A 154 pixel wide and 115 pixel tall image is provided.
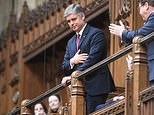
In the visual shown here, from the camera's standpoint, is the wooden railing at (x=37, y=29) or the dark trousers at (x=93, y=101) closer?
the dark trousers at (x=93, y=101)

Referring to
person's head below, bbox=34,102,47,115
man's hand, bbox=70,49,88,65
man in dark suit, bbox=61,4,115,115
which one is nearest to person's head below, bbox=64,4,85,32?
man in dark suit, bbox=61,4,115,115

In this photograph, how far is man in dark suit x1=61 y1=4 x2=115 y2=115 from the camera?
31.7 feet

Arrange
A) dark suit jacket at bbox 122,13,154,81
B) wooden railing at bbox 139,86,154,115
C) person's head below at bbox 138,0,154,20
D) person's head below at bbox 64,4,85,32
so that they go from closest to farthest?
wooden railing at bbox 139,86,154,115, dark suit jacket at bbox 122,13,154,81, person's head below at bbox 138,0,154,20, person's head below at bbox 64,4,85,32

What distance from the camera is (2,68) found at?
1773cm

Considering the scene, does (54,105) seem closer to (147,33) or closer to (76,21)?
(76,21)

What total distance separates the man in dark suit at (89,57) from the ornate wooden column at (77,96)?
0.19ft

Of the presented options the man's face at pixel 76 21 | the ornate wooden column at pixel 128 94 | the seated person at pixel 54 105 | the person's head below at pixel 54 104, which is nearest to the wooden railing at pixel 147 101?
the ornate wooden column at pixel 128 94

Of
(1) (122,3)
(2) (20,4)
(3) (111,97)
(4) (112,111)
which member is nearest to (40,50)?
(2) (20,4)

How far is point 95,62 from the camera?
9.79m

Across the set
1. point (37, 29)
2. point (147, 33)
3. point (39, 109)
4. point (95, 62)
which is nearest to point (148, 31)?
point (147, 33)

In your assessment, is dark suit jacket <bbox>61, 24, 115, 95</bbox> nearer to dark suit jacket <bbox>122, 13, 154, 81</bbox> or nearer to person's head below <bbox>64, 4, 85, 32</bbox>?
person's head below <bbox>64, 4, 85, 32</bbox>

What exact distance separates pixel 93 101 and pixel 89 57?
51cm

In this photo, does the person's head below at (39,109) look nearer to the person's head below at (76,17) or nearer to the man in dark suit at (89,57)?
→ the man in dark suit at (89,57)

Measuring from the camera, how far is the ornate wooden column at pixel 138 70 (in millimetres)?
8773
